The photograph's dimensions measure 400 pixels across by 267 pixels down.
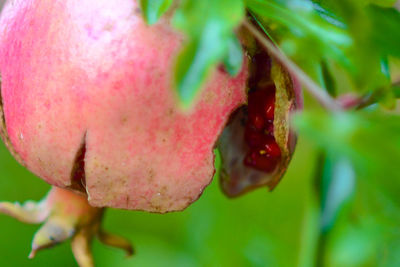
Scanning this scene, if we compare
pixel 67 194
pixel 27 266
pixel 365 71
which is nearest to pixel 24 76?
pixel 67 194

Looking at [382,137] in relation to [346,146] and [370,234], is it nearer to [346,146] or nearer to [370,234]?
[346,146]

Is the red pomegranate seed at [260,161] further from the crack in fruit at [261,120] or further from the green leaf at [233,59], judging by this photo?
the green leaf at [233,59]

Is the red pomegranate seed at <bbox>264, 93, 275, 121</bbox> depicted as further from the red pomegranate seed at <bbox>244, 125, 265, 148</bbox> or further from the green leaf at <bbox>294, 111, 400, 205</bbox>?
the green leaf at <bbox>294, 111, 400, 205</bbox>

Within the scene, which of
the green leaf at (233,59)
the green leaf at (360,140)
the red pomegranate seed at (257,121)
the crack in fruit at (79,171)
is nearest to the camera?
the green leaf at (360,140)

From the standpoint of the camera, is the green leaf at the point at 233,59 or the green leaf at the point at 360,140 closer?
the green leaf at the point at 360,140

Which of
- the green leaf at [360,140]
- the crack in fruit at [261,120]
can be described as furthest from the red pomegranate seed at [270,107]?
the green leaf at [360,140]

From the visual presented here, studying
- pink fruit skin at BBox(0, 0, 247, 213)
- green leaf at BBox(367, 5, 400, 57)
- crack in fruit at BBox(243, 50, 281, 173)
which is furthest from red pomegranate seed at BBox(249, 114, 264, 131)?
green leaf at BBox(367, 5, 400, 57)
